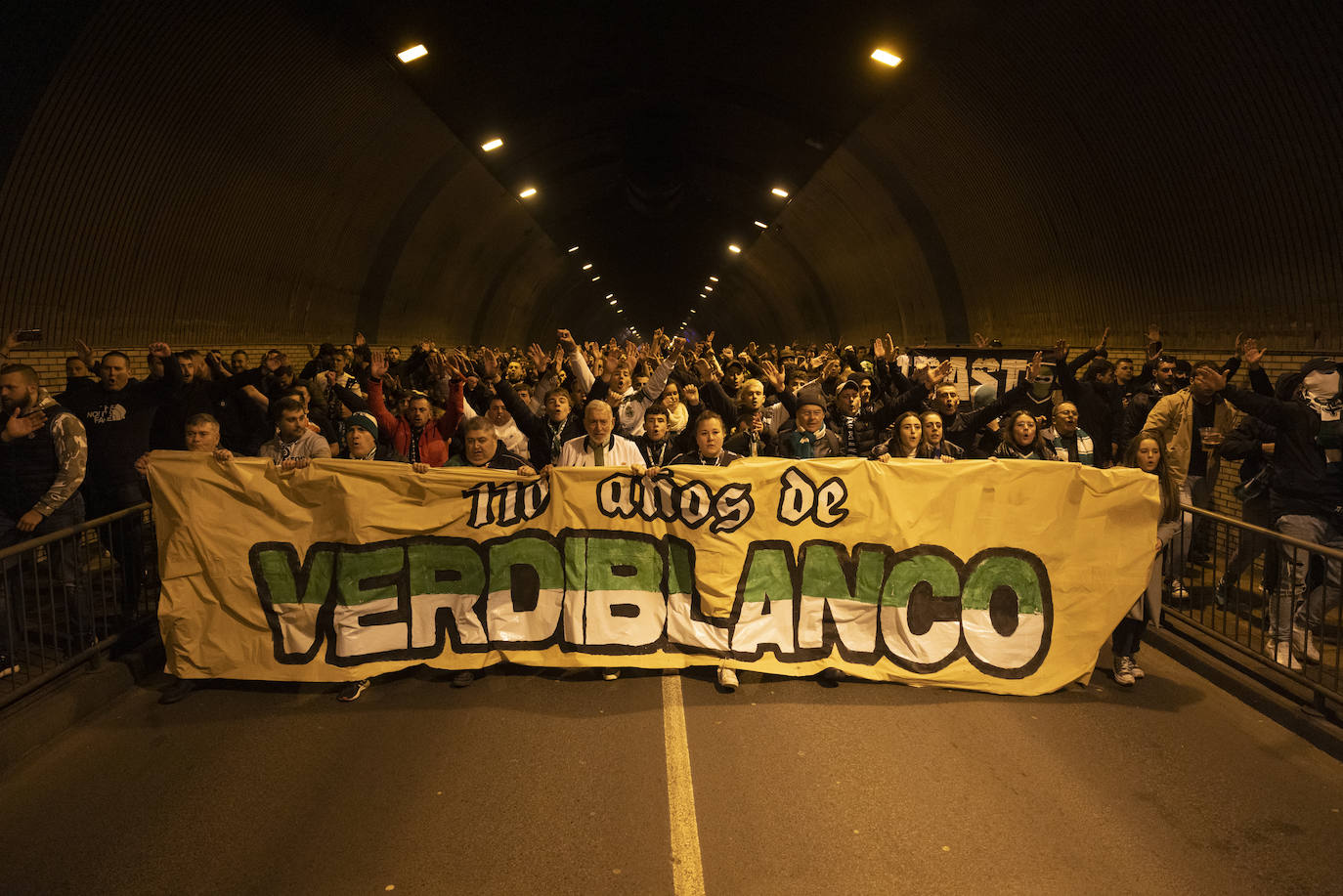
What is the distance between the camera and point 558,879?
13.8ft

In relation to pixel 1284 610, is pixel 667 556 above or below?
above

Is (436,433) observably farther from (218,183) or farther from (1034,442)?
(218,183)

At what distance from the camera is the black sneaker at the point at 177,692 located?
21.1ft

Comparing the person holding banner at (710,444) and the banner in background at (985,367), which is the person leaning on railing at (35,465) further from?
the banner in background at (985,367)

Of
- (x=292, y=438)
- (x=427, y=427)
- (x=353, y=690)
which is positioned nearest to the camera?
(x=353, y=690)

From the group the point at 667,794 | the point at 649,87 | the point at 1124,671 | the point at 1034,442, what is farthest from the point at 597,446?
the point at 649,87

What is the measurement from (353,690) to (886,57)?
12.5 m

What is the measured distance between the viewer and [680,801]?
4.91m

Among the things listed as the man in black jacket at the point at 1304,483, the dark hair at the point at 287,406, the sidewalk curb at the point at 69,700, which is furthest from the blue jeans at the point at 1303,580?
the sidewalk curb at the point at 69,700

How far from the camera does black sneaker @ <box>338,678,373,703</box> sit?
6.41 metres

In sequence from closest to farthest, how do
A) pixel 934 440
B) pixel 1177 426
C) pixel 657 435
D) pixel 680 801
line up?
pixel 680 801, pixel 657 435, pixel 934 440, pixel 1177 426

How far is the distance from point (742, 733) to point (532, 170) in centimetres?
2082

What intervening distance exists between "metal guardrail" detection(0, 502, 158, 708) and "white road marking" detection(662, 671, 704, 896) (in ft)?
12.8

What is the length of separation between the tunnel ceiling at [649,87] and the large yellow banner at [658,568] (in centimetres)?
898
